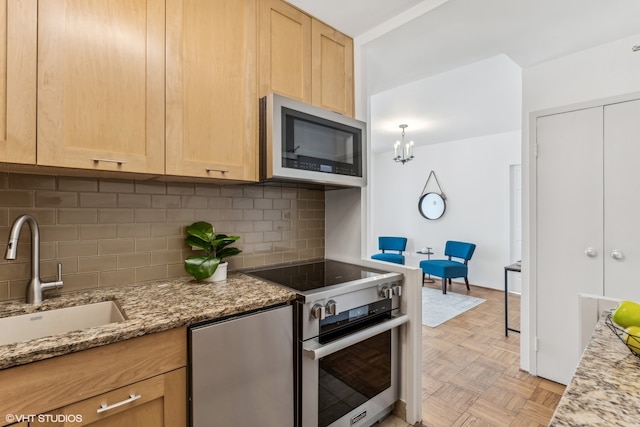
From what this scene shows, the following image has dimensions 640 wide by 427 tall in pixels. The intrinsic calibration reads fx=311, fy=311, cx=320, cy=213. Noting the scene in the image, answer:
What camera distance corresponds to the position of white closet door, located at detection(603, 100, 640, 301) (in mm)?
1922

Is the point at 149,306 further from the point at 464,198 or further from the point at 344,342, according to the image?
the point at 464,198

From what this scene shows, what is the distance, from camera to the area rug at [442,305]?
3.62 metres

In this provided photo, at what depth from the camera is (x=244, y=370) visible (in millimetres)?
1208

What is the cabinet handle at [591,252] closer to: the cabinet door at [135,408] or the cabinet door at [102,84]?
the cabinet door at [135,408]

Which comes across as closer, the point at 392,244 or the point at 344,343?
the point at 344,343

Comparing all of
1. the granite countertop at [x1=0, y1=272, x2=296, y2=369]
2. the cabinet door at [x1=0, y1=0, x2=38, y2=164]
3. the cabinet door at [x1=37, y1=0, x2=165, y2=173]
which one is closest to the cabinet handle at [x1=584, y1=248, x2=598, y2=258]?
the granite countertop at [x1=0, y1=272, x2=296, y2=369]

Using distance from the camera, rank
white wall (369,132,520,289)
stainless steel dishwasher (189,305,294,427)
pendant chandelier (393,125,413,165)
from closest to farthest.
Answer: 1. stainless steel dishwasher (189,305,294,427)
2. pendant chandelier (393,125,413,165)
3. white wall (369,132,520,289)

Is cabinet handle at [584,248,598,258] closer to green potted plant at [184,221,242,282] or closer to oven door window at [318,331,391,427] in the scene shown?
oven door window at [318,331,391,427]

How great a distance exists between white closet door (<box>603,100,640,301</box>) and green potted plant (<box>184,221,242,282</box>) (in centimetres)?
234

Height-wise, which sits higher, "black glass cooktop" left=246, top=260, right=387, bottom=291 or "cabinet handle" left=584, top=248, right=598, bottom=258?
"cabinet handle" left=584, top=248, right=598, bottom=258

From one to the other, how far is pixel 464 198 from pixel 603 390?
504cm

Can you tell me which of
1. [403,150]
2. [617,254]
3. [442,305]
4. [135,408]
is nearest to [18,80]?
[135,408]

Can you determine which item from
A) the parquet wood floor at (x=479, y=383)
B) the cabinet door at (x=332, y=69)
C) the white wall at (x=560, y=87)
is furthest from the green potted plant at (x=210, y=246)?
the white wall at (x=560, y=87)

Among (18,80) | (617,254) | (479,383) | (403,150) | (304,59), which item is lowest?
(479,383)
